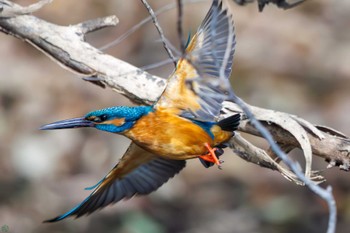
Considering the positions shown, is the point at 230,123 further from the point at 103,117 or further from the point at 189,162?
the point at 189,162

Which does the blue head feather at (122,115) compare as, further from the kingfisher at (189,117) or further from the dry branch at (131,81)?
the dry branch at (131,81)

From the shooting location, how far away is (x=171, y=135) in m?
3.19

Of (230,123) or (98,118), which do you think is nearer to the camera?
(230,123)

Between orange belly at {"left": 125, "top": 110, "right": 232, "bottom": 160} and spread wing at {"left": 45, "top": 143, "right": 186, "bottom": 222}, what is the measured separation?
0.44m

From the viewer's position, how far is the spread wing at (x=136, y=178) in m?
3.67

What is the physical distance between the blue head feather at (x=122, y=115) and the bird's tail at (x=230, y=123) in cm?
30

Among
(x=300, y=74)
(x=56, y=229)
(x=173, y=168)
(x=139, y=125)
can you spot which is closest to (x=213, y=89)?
(x=139, y=125)

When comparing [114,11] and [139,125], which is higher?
[114,11]

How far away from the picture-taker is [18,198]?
220 inches

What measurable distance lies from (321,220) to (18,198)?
2175 mm

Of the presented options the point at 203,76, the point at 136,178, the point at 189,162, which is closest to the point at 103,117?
the point at 203,76

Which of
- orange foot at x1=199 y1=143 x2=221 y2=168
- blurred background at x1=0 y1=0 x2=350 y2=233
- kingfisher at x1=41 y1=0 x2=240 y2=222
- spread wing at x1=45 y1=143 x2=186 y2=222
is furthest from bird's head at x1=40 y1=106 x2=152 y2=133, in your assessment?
blurred background at x1=0 y1=0 x2=350 y2=233

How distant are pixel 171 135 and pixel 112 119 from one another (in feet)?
0.83

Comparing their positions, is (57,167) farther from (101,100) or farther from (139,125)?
(139,125)
